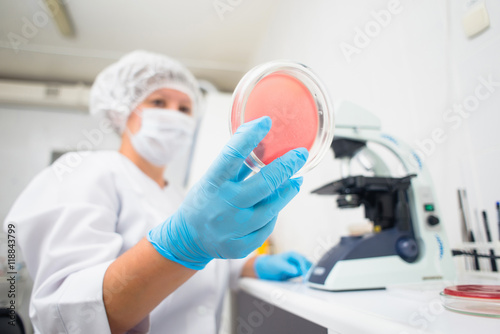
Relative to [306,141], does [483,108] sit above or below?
above

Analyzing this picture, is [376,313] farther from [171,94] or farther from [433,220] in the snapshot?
[171,94]

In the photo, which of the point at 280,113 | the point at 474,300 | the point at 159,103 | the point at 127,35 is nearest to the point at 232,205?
the point at 280,113

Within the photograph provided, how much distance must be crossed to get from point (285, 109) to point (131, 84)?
0.98m

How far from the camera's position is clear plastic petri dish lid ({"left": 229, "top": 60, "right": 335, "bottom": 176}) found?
529 mm

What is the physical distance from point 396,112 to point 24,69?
3.54 metres

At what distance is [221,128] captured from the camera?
2.73 metres

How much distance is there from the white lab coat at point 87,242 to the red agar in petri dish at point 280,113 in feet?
1.37

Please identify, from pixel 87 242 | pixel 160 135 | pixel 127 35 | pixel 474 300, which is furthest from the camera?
pixel 127 35

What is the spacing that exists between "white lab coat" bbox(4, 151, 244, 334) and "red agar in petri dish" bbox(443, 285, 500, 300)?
0.60 m

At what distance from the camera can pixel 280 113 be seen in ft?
1.74

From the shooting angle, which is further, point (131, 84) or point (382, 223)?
point (131, 84)

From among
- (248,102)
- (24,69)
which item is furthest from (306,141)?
(24,69)

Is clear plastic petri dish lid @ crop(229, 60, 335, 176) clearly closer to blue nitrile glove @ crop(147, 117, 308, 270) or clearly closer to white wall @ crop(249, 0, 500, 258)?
blue nitrile glove @ crop(147, 117, 308, 270)

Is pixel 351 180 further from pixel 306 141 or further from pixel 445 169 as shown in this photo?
pixel 445 169
